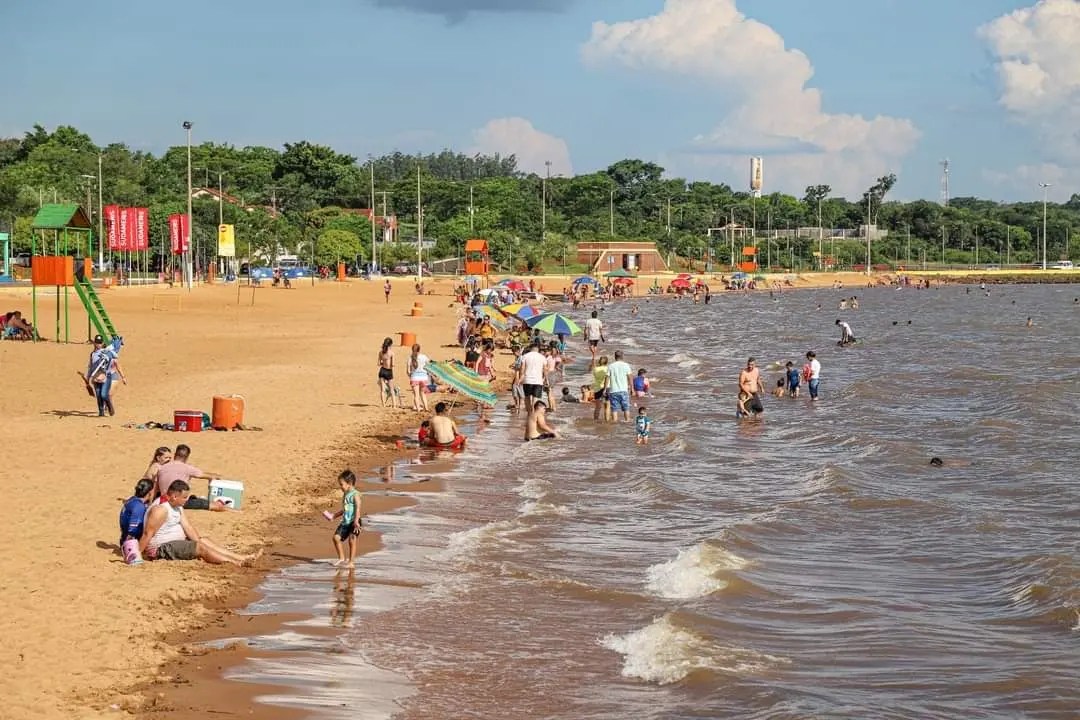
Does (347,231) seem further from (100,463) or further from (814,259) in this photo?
(100,463)

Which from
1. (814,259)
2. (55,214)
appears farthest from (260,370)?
(814,259)

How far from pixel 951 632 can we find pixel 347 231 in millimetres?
98149

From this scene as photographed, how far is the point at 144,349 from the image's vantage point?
3488cm

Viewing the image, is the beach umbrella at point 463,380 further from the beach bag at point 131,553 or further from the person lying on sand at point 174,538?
the beach bag at point 131,553

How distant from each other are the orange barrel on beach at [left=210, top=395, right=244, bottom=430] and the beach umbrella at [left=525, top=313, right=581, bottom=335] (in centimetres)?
1241

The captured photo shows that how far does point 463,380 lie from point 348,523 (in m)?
11.9

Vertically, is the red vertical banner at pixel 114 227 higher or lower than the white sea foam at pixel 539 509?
higher

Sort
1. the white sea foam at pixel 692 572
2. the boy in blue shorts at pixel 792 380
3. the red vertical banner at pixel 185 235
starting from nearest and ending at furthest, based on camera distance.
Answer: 1. the white sea foam at pixel 692 572
2. the boy in blue shorts at pixel 792 380
3. the red vertical banner at pixel 185 235

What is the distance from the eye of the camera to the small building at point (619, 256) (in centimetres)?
12744

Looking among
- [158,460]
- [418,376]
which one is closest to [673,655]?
[158,460]

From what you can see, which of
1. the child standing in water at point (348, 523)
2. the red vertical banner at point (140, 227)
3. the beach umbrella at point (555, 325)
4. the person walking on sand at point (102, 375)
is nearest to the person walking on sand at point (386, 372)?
the person walking on sand at point (102, 375)

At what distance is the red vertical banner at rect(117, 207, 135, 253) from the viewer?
59.1 meters

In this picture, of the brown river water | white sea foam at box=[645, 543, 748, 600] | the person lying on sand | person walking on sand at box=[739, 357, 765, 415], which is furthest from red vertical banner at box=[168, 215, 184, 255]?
white sea foam at box=[645, 543, 748, 600]

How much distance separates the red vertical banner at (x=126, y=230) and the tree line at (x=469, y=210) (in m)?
17.7
